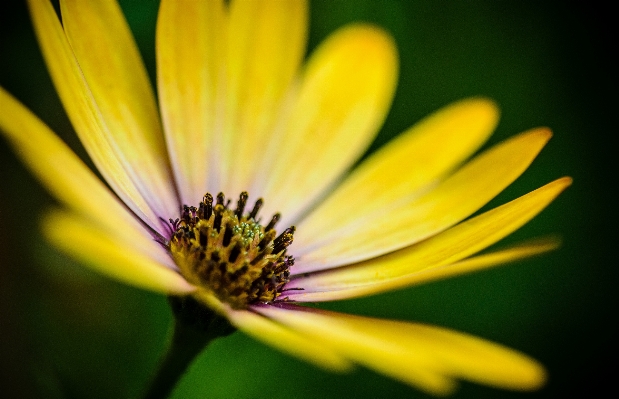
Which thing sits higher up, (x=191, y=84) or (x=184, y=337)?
(x=191, y=84)

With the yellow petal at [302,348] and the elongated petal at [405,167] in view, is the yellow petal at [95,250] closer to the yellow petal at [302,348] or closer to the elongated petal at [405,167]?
the yellow petal at [302,348]

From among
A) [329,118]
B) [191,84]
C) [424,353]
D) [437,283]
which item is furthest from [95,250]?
[437,283]

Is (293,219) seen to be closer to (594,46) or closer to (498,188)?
(498,188)

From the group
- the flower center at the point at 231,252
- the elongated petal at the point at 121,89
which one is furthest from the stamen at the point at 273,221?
the elongated petal at the point at 121,89

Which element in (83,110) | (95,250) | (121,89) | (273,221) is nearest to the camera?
(95,250)

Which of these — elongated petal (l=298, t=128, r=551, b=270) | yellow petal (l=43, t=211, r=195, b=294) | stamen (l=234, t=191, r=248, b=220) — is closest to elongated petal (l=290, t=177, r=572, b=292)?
elongated petal (l=298, t=128, r=551, b=270)

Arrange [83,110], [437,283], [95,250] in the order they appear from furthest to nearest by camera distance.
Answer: [437,283] → [83,110] → [95,250]

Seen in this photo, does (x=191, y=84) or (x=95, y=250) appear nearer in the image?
(x=95, y=250)

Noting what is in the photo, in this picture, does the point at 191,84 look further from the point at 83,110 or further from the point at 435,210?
the point at 435,210

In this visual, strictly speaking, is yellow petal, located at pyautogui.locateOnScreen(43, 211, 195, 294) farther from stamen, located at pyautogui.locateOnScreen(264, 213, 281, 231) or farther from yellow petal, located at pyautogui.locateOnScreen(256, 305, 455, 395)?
stamen, located at pyautogui.locateOnScreen(264, 213, 281, 231)

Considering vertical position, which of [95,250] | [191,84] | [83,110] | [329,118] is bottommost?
[95,250]
